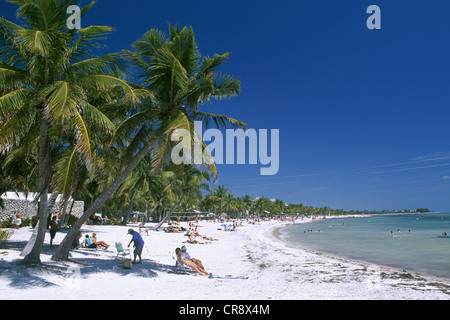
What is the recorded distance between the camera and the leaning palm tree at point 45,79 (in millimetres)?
6328

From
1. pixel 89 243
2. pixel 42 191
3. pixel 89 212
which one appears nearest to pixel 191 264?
pixel 89 212

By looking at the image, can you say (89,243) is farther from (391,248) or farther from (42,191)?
(391,248)

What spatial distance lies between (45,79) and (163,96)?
3172 mm

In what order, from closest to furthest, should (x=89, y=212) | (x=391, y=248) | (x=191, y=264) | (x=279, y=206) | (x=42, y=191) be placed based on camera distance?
1. (x=42, y=191)
2. (x=89, y=212)
3. (x=191, y=264)
4. (x=391, y=248)
5. (x=279, y=206)

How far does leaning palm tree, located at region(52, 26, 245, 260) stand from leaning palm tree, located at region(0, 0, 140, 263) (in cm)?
124

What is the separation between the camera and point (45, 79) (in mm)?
7172

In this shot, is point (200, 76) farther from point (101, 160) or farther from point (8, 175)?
point (8, 175)

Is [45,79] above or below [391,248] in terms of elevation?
above

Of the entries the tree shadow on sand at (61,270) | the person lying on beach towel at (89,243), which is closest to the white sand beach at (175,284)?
the tree shadow on sand at (61,270)

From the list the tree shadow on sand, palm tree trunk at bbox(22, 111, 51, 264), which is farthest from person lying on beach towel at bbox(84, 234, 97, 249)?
palm tree trunk at bbox(22, 111, 51, 264)

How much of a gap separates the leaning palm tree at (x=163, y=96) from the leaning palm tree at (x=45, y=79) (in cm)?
124

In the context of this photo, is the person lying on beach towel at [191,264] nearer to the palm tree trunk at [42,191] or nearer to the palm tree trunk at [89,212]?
the palm tree trunk at [89,212]

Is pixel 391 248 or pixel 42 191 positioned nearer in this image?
pixel 42 191

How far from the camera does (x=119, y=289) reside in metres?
6.69
